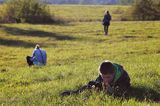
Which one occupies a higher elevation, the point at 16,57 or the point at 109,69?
the point at 109,69

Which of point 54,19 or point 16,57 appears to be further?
point 54,19

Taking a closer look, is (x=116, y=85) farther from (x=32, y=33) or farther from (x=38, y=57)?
(x=32, y=33)

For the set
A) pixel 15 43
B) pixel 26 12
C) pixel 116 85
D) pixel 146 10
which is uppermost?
pixel 116 85

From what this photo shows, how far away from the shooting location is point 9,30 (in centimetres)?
4316

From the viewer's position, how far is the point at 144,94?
31.6ft

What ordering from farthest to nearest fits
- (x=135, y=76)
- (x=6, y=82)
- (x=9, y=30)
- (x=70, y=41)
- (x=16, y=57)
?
(x=9, y=30) < (x=70, y=41) < (x=16, y=57) < (x=6, y=82) < (x=135, y=76)

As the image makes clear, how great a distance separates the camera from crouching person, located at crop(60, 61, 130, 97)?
9.16 meters

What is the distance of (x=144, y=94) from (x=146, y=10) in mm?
55485

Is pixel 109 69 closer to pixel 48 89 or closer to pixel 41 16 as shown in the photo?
pixel 48 89

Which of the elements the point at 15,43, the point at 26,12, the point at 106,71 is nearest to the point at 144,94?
the point at 106,71

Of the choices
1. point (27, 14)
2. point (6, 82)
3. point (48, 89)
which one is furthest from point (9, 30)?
point (48, 89)

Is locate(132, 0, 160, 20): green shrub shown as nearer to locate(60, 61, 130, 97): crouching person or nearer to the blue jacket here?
the blue jacket

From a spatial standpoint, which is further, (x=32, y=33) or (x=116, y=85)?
(x=32, y=33)

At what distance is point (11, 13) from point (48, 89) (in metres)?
48.9
